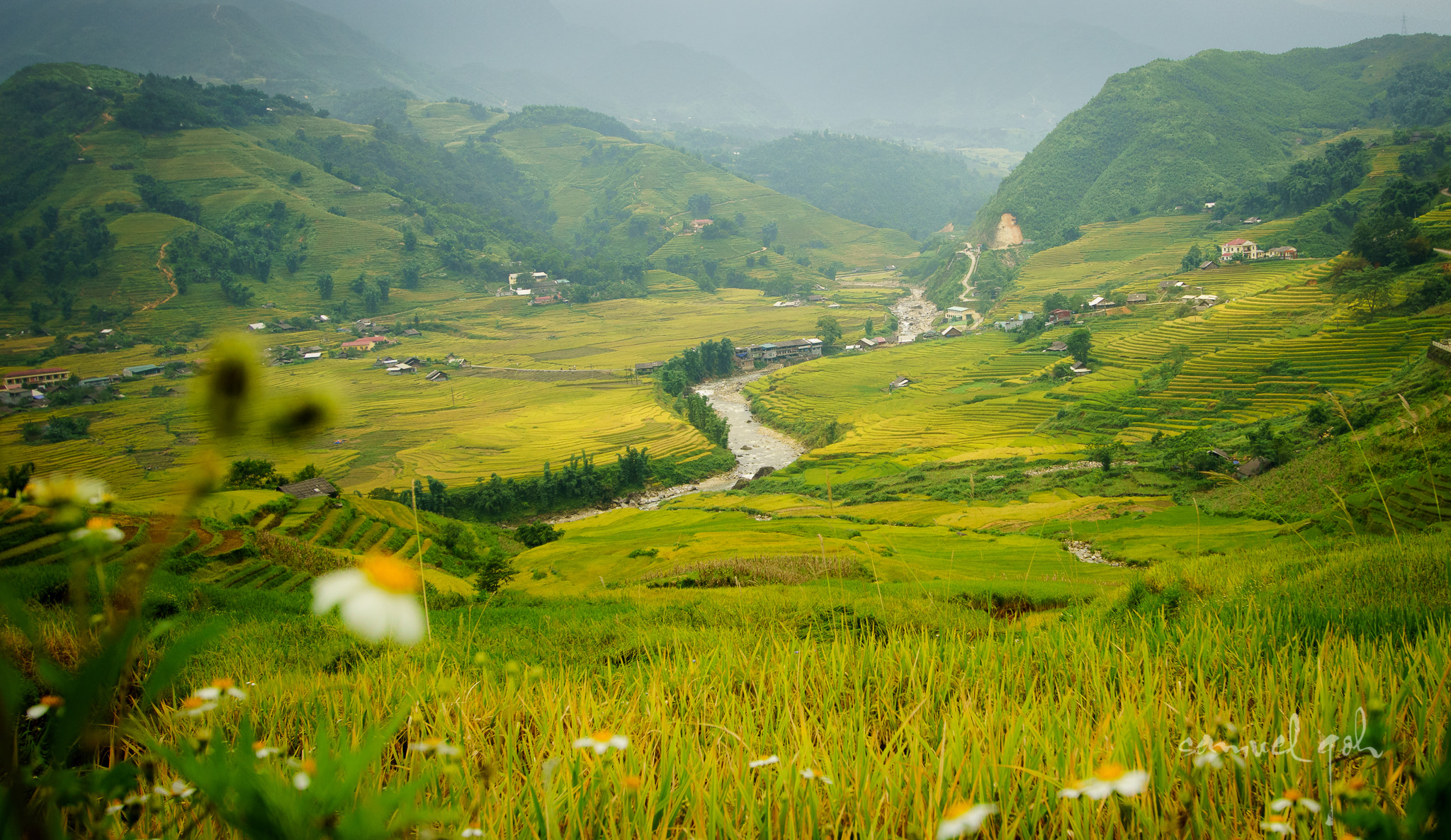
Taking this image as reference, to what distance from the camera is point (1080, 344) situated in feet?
156

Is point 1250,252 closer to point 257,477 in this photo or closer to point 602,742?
point 257,477

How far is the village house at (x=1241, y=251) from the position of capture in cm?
5634

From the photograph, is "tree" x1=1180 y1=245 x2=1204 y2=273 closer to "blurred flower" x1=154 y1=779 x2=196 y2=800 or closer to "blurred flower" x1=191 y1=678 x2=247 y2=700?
"blurred flower" x1=191 y1=678 x2=247 y2=700

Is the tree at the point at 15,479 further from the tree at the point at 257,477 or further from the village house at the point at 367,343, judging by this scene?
the village house at the point at 367,343

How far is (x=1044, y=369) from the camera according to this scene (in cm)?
4925

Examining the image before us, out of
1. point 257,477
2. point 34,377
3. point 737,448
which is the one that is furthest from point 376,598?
point 34,377

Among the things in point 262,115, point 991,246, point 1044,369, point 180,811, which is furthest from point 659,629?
point 262,115

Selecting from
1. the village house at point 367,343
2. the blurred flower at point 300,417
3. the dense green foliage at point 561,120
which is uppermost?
the dense green foliage at point 561,120

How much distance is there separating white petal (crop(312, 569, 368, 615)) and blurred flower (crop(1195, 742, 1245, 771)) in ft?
3.80

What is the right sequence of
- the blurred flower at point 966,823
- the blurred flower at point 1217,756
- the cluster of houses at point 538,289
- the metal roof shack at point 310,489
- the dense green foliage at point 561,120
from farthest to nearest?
the dense green foliage at point 561,120
the cluster of houses at point 538,289
the metal roof shack at point 310,489
the blurred flower at point 1217,756
the blurred flower at point 966,823

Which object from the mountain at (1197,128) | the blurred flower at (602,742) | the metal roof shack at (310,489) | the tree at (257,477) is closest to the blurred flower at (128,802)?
the blurred flower at (602,742)

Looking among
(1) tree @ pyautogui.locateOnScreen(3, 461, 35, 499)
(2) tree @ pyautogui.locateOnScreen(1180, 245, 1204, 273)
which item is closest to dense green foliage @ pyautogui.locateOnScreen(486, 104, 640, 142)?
(2) tree @ pyautogui.locateOnScreen(1180, 245, 1204, 273)

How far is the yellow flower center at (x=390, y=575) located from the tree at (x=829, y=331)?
224ft

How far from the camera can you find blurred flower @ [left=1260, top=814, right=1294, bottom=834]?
786 millimetres
